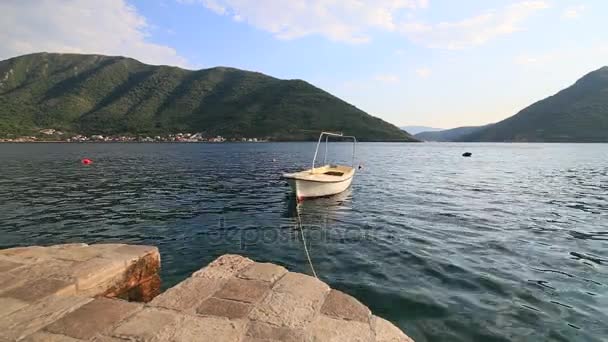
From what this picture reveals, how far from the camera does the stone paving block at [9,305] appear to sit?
501 centimetres

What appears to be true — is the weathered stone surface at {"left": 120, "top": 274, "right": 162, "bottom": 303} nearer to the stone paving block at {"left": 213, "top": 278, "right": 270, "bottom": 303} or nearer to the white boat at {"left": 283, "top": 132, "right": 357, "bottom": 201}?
the stone paving block at {"left": 213, "top": 278, "right": 270, "bottom": 303}

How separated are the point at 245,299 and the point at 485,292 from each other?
7.59 meters

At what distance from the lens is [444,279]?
10445mm

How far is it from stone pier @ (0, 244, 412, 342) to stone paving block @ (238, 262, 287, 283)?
20 mm

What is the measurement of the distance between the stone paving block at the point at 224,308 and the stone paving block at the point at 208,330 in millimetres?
154

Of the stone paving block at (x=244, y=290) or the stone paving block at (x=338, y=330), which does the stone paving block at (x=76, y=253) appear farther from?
the stone paving block at (x=338, y=330)

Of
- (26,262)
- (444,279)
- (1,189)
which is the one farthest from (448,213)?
(1,189)

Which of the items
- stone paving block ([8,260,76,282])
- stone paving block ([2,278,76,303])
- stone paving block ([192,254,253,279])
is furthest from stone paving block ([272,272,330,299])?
stone paving block ([8,260,76,282])

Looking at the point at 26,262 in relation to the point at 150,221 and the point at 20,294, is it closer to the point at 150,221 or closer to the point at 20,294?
the point at 20,294

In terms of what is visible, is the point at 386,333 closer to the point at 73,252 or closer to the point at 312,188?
the point at 73,252

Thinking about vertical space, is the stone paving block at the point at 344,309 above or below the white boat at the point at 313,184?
above

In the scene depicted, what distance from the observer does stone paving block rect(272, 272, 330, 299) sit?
5934 mm

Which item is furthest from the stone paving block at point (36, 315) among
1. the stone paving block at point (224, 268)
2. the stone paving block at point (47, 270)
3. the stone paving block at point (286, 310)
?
the stone paving block at point (286, 310)

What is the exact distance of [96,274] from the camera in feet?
20.7
